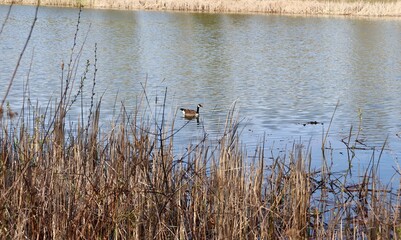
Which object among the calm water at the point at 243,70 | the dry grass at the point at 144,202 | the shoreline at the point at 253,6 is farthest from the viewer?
the shoreline at the point at 253,6

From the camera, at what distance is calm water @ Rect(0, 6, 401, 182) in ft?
26.3

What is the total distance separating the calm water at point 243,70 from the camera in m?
8.02

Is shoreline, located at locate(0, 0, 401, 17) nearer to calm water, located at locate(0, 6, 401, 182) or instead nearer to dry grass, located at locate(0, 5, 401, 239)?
calm water, located at locate(0, 6, 401, 182)

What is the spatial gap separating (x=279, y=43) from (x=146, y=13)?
7897 mm

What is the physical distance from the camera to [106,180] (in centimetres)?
388

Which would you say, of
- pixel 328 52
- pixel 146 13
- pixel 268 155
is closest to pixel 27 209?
pixel 268 155

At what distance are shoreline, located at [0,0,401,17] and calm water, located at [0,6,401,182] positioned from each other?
83.0 inches

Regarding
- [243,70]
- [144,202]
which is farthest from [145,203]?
[243,70]

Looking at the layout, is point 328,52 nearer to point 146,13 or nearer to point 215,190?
point 146,13

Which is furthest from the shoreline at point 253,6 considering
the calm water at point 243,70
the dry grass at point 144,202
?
the dry grass at point 144,202

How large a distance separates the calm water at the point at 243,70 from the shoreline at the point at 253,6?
6.92 feet

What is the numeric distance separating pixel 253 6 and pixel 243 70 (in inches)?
525

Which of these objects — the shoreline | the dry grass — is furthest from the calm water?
the shoreline

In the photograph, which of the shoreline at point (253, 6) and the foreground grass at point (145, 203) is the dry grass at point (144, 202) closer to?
the foreground grass at point (145, 203)
